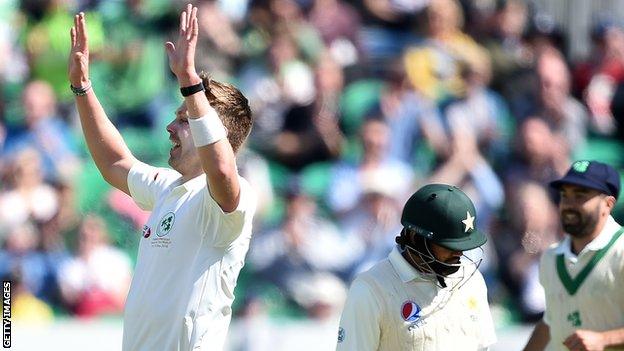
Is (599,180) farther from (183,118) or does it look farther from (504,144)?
(504,144)

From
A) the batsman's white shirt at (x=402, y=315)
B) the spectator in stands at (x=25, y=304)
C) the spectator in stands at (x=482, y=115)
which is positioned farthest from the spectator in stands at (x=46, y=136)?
the batsman's white shirt at (x=402, y=315)

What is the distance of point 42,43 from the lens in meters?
10.1

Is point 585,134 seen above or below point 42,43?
below

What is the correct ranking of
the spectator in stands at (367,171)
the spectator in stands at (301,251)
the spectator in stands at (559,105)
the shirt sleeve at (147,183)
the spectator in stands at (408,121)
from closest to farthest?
the shirt sleeve at (147,183)
the spectator in stands at (301,251)
the spectator in stands at (367,171)
the spectator in stands at (408,121)
the spectator in stands at (559,105)

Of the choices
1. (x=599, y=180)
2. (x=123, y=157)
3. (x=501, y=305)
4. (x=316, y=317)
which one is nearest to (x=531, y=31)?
(x=501, y=305)

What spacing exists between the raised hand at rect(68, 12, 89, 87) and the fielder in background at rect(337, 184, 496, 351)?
148 cm

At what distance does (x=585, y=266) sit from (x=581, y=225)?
0.22 m

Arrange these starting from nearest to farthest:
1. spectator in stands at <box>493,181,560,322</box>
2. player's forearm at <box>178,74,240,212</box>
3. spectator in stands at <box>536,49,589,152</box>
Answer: player's forearm at <box>178,74,240,212</box> < spectator in stands at <box>493,181,560,322</box> < spectator in stands at <box>536,49,589,152</box>

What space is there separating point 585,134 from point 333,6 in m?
2.86

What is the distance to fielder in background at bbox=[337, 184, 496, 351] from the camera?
4.48 metres

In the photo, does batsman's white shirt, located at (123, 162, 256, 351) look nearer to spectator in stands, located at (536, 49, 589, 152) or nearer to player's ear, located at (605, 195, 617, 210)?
player's ear, located at (605, 195, 617, 210)

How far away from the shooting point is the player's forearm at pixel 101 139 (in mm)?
5059

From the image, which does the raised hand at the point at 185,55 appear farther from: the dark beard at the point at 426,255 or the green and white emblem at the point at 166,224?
the dark beard at the point at 426,255

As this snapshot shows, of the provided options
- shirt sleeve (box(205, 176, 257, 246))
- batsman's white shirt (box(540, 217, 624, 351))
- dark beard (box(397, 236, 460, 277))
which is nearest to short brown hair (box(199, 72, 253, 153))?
shirt sleeve (box(205, 176, 257, 246))
